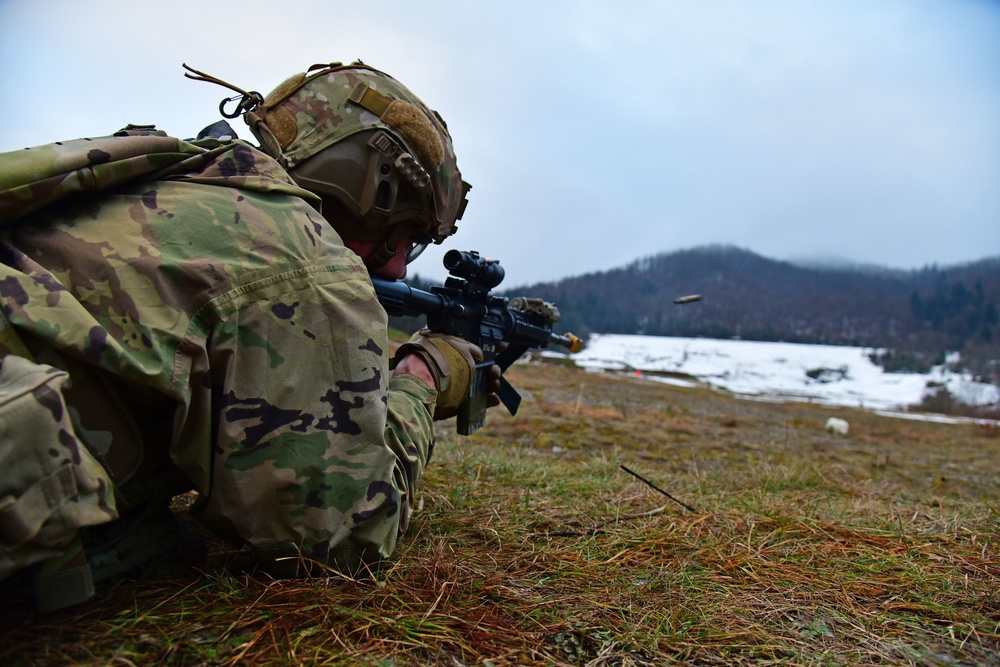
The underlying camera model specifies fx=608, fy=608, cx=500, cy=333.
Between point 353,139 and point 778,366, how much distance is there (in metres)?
76.9

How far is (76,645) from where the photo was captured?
121 centimetres

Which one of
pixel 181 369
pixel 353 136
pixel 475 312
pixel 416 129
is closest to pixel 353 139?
pixel 353 136

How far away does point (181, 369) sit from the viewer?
1357 mm

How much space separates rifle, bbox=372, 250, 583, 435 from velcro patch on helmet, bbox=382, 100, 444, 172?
23.2 inches

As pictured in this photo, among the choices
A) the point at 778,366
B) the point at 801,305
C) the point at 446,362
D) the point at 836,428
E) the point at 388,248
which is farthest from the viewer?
the point at 801,305

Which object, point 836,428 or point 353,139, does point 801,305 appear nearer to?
point 836,428

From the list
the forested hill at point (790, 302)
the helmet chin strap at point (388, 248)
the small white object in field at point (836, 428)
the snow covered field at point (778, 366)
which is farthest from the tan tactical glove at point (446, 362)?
the forested hill at point (790, 302)

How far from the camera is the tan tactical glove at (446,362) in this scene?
91.9 inches

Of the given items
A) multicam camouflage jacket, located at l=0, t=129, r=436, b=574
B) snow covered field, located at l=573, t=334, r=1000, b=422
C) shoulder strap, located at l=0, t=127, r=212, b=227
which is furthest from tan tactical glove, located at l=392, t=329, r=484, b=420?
snow covered field, located at l=573, t=334, r=1000, b=422

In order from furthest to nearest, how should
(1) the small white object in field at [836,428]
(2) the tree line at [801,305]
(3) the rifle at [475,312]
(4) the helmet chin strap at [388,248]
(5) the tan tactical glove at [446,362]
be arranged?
1. (2) the tree line at [801,305]
2. (1) the small white object in field at [836,428]
3. (3) the rifle at [475,312]
4. (4) the helmet chin strap at [388,248]
5. (5) the tan tactical glove at [446,362]

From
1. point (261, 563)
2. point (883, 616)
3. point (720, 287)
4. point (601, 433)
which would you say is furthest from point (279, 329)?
point (720, 287)

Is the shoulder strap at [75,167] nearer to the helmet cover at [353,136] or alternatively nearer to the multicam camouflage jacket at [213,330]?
the multicam camouflage jacket at [213,330]

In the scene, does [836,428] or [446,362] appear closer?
[446,362]

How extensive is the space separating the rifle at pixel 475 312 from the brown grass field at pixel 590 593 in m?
0.48
